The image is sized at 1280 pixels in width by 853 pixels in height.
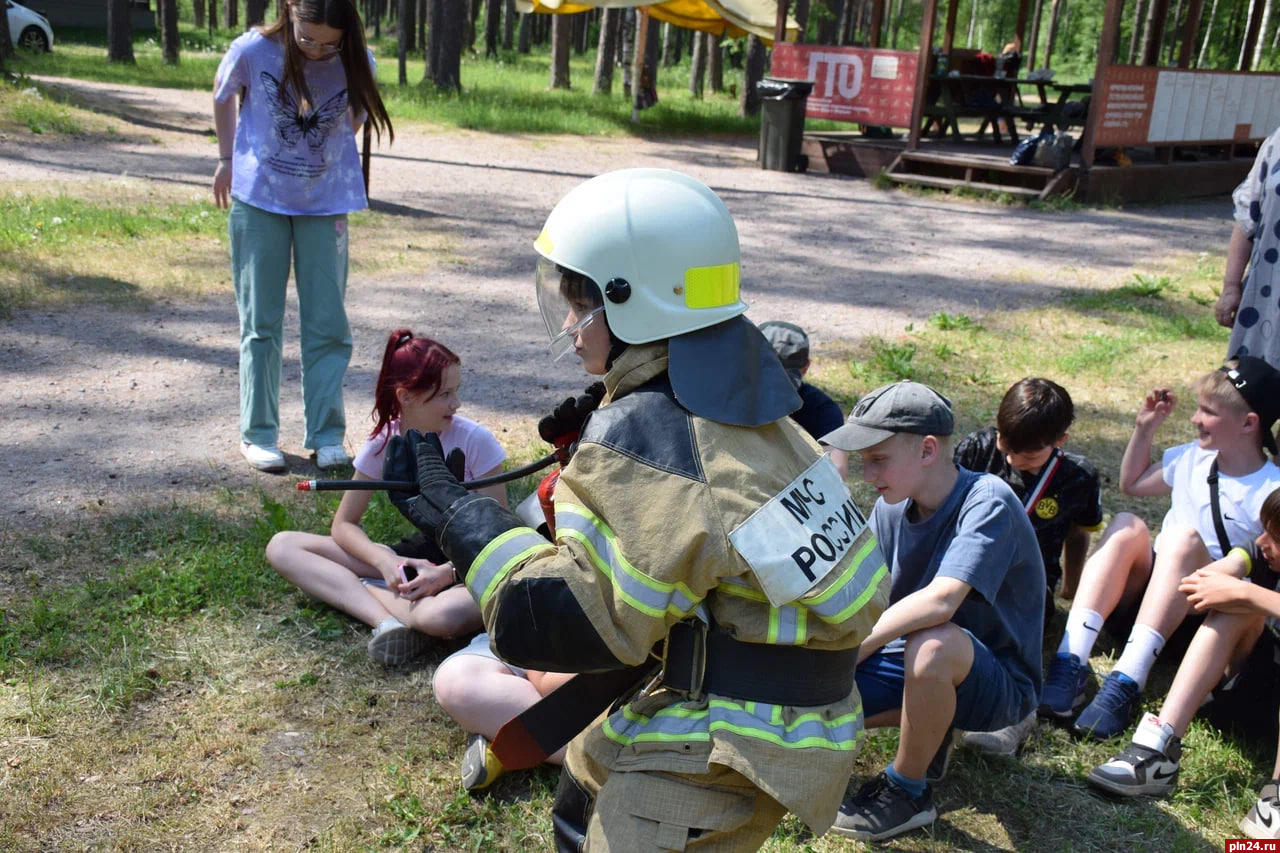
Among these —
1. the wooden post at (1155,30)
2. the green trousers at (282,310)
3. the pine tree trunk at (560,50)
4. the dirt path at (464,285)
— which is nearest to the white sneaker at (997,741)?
the dirt path at (464,285)

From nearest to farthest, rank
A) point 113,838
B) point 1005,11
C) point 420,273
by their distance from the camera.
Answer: point 113,838 < point 420,273 < point 1005,11

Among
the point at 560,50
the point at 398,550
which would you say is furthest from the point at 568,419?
the point at 560,50

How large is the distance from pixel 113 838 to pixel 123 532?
1.78m

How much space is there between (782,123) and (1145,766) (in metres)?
13.3

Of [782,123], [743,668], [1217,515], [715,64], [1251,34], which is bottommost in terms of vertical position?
[1217,515]

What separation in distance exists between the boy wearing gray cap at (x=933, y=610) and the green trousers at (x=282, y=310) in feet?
8.86

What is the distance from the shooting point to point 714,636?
1.84m

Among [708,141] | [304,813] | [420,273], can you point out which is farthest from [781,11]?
[304,813]

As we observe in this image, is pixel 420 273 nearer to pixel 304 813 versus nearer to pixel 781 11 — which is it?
pixel 304 813

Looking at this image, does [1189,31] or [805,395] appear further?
[1189,31]

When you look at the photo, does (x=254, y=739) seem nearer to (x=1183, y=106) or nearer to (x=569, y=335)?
(x=569, y=335)

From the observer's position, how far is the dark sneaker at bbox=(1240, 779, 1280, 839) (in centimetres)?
298

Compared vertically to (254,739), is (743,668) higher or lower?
higher

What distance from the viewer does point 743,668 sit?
6.03 feet
